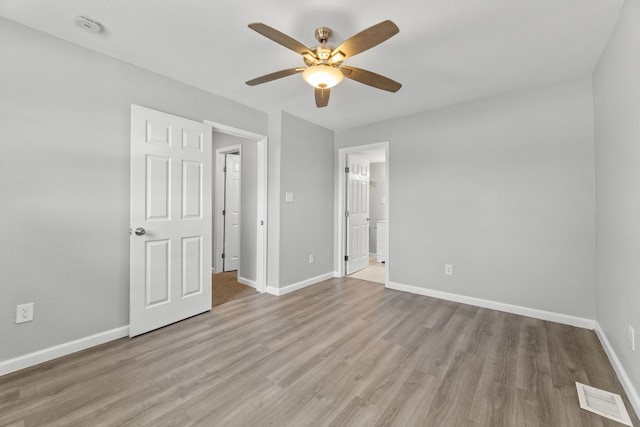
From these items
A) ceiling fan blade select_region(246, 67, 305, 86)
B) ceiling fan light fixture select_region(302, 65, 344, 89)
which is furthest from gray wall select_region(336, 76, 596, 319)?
ceiling fan blade select_region(246, 67, 305, 86)

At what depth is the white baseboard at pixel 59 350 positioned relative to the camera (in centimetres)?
192

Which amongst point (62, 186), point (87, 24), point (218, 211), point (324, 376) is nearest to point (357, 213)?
point (218, 211)

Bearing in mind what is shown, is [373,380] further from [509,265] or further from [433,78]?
[433,78]

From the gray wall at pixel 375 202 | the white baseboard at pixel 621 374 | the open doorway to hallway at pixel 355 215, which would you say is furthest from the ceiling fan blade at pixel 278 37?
the gray wall at pixel 375 202

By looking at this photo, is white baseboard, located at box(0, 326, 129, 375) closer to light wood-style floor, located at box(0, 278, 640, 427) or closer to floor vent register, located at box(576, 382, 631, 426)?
light wood-style floor, located at box(0, 278, 640, 427)

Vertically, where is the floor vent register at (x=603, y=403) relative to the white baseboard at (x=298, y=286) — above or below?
below

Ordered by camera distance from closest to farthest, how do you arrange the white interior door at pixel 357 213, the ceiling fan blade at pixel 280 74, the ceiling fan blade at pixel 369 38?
1. the ceiling fan blade at pixel 369 38
2. the ceiling fan blade at pixel 280 74
3. the white interior door at pixel 357 213

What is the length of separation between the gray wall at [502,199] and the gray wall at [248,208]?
1.95m

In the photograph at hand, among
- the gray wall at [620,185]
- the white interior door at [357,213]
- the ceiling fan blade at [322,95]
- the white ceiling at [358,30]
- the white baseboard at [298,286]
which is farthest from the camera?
the white interior door at [357,213]

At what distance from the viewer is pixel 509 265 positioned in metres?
3.05

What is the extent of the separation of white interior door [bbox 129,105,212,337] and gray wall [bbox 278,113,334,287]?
105 centimetres

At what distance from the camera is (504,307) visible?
121 inches

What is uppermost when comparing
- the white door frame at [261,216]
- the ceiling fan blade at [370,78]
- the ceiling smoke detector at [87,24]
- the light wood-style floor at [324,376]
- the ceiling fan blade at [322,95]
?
the ceiling smoke detector at [87,24]

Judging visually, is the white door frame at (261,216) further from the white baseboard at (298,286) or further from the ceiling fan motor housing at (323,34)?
the ceiling fan motor housing at (323,34)
